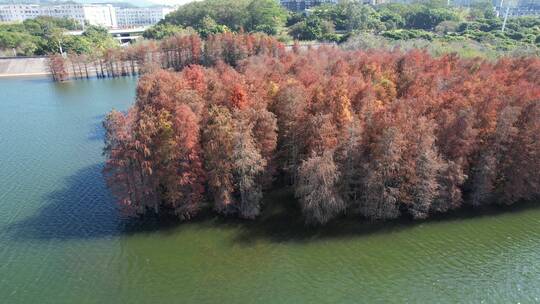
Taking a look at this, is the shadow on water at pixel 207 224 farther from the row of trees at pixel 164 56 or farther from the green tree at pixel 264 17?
the green tree at pixel 264 17

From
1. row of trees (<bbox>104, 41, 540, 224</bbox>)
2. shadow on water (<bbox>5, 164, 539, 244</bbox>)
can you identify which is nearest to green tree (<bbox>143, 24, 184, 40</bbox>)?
row of trees (<bbox>104, 41, 540, 224</bbox>)

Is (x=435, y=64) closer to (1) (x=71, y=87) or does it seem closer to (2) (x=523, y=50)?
(2) (x=523, y=50)

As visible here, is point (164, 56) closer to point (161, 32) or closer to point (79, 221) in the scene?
point (161, 32)


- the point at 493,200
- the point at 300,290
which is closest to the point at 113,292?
the point at 300,290

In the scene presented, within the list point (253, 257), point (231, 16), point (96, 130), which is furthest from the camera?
point (231, 16)

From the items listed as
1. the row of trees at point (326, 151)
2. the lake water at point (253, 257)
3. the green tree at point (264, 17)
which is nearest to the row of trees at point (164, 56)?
the green tree at point (264, 17)

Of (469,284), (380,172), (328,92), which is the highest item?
(328,92)

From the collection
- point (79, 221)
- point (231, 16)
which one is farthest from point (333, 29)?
point (79, 221)
